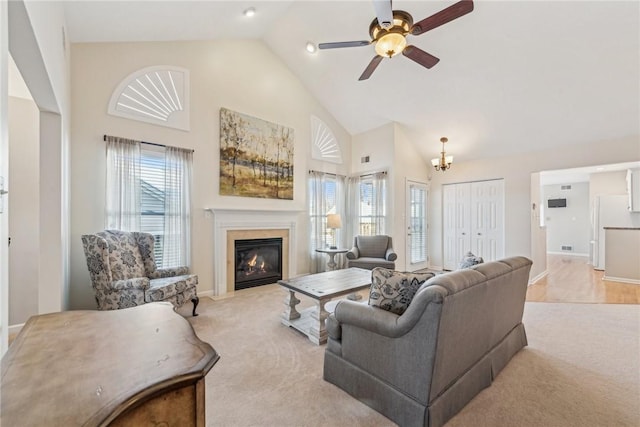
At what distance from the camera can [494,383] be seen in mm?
2094

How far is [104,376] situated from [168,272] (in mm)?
3141

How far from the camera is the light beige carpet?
5.72 ft

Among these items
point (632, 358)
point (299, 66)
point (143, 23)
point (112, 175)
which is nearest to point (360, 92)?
point (299, 66)

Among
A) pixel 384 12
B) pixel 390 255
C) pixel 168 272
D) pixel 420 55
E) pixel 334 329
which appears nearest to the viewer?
pixel 334 329

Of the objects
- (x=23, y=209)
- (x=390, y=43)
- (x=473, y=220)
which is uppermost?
(x=390, y=43)

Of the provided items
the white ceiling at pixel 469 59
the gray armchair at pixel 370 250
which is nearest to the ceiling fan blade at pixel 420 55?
the white ceiling at pixel 469 59

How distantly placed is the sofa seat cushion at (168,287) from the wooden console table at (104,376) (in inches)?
79.8

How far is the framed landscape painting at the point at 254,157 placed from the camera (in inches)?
182

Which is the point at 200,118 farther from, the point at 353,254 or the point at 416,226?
the point at 416,226

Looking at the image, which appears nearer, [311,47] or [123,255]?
[123,255]

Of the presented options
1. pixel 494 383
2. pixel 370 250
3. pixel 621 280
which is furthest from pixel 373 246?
pixel 621 280

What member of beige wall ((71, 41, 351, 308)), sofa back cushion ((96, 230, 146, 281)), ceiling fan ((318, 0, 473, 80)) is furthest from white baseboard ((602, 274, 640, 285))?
sofa back cushion ((96, 230, 146, 281))

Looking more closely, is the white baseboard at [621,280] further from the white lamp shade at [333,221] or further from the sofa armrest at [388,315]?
the sofa armrest at [388,315]

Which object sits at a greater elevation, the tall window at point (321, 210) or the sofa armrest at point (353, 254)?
the tall window at point (321, 210)
